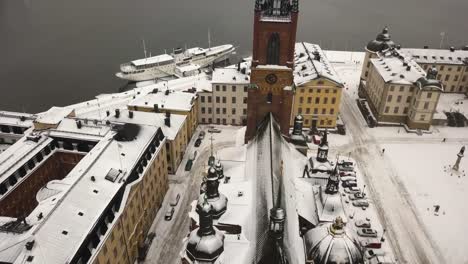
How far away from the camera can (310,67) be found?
303 feet

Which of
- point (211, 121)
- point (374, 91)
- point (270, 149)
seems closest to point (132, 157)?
point (270, 149)

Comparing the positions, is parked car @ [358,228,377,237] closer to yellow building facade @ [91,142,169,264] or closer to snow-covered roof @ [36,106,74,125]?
yellow building facade @ [91,142,169,264]

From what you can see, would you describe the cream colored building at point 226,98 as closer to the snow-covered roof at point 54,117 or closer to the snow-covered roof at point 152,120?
the snow-covered roof at point 152,120

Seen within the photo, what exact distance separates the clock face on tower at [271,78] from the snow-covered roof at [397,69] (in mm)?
41798

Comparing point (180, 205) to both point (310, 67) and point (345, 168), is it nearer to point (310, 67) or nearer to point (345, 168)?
point (345, 168)

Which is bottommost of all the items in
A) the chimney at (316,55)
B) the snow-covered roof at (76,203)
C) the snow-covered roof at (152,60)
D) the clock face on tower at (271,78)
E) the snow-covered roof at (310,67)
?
the snow-covered roof at (152,60)

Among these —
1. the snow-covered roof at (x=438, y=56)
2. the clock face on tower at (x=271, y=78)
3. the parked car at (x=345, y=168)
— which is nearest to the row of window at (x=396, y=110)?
the snow-covered roof at (x=438, y=56)

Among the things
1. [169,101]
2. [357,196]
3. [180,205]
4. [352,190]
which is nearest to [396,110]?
[352,190]

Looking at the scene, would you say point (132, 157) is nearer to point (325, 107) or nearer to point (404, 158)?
point (325, 107)

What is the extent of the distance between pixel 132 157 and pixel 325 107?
163ft

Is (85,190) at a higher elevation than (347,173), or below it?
higher

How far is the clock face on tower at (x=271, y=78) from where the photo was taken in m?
60.6

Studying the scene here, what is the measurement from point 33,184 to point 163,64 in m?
66.1

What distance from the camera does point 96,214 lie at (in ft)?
156
